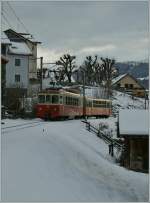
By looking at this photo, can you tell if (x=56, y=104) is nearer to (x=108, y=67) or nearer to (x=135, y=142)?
(x=135, y=142)

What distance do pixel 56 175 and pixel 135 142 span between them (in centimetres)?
874

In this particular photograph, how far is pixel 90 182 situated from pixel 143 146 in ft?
26.2

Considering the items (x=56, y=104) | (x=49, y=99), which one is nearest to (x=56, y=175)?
(x=56, y=104)

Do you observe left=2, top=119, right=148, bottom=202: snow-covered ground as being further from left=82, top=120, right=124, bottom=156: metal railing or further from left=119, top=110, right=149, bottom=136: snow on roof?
left=82, top=120, right=124, bottom=156: metal railing

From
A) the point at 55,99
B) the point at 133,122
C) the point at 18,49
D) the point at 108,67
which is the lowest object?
the point at 133,122

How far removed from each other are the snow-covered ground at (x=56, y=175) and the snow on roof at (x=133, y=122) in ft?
6.70

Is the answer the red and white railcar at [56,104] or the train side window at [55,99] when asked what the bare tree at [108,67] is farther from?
the train side window at [55,99]

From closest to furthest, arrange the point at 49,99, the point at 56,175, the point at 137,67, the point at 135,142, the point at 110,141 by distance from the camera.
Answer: the point at 56,175 < the point at 135,142 < the point at 110,141 < the point at 49,99 < the point at 137,67

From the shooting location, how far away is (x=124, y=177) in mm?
18438

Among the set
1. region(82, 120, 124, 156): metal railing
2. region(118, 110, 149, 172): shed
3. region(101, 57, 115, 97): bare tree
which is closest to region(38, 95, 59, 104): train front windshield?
region(82, 120, 124, 156): metal railing

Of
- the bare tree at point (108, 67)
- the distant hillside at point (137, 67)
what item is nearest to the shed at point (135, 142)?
the distant hillside at point (137, 67)

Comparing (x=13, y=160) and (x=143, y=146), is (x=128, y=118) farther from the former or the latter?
(x=13, y=160)

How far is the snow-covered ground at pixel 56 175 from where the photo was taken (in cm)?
1280

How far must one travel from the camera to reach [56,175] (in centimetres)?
1513
